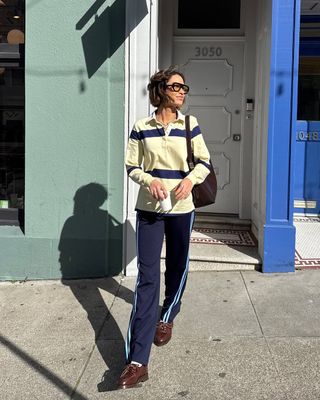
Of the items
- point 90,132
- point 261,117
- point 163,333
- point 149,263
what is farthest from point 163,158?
point 261,117

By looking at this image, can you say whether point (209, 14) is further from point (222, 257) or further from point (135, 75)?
point (222, 257)

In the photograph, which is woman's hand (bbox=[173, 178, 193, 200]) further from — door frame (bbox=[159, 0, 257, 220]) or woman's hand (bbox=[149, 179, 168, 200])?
door frame (bbox=[159, 0, 257, 220])

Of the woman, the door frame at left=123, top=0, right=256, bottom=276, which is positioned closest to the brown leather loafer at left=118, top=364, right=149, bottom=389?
the woman

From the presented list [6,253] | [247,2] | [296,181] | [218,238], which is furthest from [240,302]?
[247,2]

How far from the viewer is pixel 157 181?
9.35ft

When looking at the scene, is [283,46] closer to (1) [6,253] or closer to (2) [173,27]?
(2) [173,27]

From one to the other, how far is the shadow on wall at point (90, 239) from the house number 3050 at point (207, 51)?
2.43m

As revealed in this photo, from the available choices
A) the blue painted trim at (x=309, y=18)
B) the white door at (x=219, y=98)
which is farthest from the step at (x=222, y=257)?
the blue painted trim at (x=309, y=18)

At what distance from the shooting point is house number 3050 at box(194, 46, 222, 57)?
5961 millimetres

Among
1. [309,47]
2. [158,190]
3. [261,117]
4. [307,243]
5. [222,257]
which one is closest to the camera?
[158,190]

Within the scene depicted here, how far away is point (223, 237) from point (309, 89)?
8.10ft

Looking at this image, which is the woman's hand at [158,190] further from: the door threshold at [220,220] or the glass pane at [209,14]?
the glass pane at [209,14]

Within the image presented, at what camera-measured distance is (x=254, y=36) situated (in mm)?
5762

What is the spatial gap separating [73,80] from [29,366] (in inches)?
105
